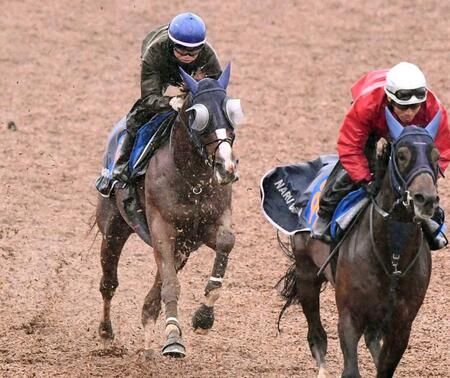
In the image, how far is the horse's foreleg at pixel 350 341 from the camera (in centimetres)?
672

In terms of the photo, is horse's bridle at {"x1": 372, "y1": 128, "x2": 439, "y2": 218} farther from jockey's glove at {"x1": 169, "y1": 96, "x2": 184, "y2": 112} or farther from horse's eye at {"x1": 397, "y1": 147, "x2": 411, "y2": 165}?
jockey's glove at {"x1": 169, "y1": 96, "x2": 184, "y2": 112}

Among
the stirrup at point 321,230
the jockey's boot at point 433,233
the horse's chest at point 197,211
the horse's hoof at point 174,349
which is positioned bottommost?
the horse's hoof at point 174,349

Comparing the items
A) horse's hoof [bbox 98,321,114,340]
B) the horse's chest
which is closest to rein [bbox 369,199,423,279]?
the horse's chest

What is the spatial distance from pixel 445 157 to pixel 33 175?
7.20 metres

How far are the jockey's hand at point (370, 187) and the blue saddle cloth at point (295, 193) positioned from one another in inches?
33.2

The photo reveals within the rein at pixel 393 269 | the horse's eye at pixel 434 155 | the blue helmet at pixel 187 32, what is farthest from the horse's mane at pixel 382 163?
the blue helmet at pixel 187 32

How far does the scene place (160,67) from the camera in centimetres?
827

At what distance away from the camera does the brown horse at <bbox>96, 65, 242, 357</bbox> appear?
7.40 m

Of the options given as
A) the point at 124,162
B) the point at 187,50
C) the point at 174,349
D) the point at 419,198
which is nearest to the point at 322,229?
the point at 174,349

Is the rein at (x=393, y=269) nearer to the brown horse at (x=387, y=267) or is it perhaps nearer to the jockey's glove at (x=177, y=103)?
the brown horse at (x=387, y=267)

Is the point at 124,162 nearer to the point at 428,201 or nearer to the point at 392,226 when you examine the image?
the point at 392,226

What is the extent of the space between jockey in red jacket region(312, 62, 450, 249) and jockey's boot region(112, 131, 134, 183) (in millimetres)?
1923

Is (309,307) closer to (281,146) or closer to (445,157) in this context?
(445,157)

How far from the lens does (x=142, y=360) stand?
28.3 feet
